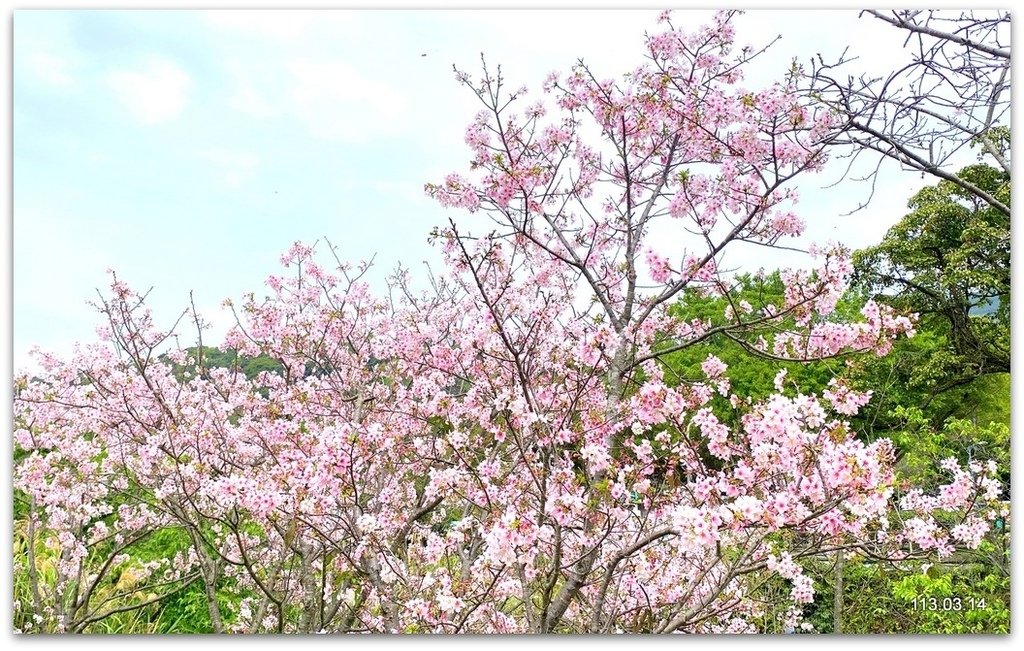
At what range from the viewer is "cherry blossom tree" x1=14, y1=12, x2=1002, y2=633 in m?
1.81

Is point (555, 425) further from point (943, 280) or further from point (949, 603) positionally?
point (943, 280)

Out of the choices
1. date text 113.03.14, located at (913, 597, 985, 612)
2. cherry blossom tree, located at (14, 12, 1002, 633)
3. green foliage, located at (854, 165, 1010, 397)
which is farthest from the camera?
green foliage, located at (854, 165, 1010, 397)

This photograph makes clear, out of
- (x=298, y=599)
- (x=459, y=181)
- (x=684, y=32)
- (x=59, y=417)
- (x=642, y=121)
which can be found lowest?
(x=298, y=599)

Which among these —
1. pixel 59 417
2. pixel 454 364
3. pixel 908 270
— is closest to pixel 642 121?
pixel 454 364

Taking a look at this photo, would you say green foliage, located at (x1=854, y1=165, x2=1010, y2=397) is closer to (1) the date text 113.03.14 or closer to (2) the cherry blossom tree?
(1) the date text 113.03.14

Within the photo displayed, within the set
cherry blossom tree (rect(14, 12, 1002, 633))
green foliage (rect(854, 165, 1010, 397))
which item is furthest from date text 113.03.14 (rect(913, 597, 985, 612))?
green foliage (rect(854, 165, 1010, 397))

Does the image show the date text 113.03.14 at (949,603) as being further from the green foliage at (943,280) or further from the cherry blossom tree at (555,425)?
the green foliage at (943,280)

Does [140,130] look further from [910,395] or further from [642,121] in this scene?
[910,395]

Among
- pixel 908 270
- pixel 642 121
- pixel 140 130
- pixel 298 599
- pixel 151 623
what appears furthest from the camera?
pixel 908 270

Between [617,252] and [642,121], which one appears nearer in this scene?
[642,121]

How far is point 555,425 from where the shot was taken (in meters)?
2.20

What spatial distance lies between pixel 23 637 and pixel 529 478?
5.71ft

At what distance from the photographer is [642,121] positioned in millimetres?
2475

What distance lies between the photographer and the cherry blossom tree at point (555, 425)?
1.81 meters
